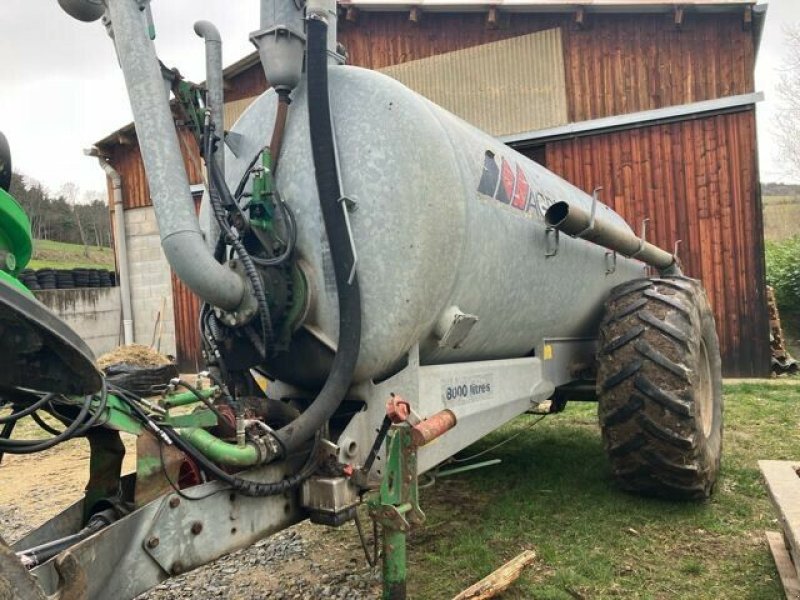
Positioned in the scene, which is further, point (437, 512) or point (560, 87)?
point (560, 87)

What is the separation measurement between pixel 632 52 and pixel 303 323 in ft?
27.5

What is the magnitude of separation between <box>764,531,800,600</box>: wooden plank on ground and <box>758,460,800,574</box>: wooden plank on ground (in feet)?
0.17

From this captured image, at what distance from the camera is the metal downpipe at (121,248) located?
1334cm

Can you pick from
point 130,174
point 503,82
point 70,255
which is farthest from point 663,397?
point 70,255

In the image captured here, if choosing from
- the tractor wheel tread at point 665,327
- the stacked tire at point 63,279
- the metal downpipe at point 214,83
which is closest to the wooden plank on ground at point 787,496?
the tractor wheel tread at point 665,327

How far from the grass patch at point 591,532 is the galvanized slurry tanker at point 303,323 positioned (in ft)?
1.67

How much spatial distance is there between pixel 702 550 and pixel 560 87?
7.75m

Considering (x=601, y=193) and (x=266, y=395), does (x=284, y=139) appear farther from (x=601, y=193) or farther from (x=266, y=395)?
(x=601, y=193)

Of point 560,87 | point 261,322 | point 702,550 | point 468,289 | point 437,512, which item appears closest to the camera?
point 261,322

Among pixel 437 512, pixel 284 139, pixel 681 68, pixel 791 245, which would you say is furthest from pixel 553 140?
pixel 791 245

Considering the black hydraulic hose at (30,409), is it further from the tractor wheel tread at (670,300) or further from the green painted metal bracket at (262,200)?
the tractor wheel tread at (670,300)

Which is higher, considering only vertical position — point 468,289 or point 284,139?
point 284,139

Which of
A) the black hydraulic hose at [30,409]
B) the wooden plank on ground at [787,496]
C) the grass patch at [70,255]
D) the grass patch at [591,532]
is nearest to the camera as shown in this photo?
the black hydraulic hose at [30,409]

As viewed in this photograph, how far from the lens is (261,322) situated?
2467 millimetres
